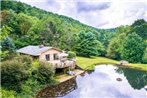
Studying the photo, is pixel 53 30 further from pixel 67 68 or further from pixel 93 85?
pixel 93 85

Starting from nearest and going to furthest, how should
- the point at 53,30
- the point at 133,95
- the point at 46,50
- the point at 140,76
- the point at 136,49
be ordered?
the point at 133,95, the point at 46,50, the point at 140,76, the point at 53,30, the point at 136,49

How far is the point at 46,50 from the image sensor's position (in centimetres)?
3027

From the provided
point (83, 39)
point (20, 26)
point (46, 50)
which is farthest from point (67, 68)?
point (20, 26)

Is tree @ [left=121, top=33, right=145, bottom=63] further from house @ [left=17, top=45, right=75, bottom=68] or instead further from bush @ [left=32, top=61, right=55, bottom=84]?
bush @ [left=32, top=61, right=55, bottom=84]

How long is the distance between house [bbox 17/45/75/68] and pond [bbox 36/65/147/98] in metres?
2.40

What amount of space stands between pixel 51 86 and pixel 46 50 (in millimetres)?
7386

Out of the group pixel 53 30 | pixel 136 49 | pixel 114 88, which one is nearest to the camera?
pixel 114 88

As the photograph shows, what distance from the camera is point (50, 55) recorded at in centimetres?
3123

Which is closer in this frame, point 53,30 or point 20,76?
point 20,76

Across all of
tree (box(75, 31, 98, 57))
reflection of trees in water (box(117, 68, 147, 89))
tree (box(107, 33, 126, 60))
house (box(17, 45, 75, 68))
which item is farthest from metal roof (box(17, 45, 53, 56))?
tree (box(107, 33, 126, 60))

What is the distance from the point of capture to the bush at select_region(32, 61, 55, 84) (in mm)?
23525

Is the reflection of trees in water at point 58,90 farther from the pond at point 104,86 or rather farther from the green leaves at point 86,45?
the green leaves at point 86,45

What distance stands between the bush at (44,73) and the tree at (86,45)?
73.3 ft

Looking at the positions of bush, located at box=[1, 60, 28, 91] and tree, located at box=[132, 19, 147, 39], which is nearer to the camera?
bush, located at box=[1, 60, 28, 91]
